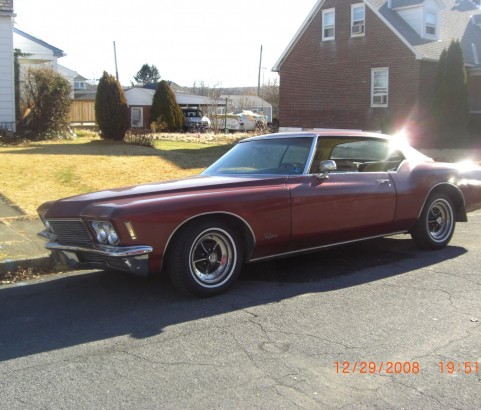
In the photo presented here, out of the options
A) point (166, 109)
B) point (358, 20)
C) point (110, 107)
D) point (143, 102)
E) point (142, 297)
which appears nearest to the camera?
point (142, 297)

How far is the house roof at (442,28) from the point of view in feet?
81.2

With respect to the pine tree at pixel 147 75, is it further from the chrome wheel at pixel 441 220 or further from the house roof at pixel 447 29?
the chrome wheel at pixel 441 220

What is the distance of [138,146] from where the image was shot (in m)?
18.4

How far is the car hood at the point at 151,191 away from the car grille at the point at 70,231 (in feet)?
0.20

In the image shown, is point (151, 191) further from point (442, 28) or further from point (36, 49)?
point (442, 28)

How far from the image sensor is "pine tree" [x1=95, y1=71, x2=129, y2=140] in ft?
62.4

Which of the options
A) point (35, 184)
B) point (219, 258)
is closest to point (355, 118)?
point (35, 184)

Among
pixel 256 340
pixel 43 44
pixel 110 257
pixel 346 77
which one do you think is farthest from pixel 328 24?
pixel 256 340

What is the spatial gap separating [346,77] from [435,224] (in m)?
21.0

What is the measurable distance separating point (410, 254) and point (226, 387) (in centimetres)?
390

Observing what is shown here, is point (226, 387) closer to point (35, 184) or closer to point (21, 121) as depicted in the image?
point (35, 184)

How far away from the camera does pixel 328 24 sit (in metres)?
27.7

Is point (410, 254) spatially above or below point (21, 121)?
below

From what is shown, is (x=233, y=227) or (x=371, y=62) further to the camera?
(x=371, y=62)
